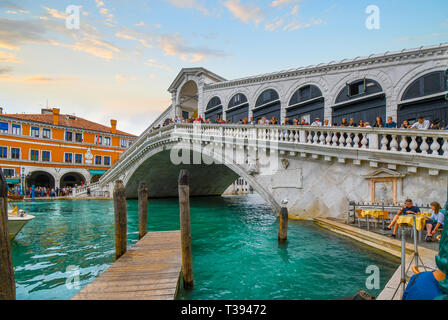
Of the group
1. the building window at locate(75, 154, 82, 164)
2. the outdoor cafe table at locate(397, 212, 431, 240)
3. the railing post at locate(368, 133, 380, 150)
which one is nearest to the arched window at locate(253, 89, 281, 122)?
the railing post at locate(368, 133, 380, 150)

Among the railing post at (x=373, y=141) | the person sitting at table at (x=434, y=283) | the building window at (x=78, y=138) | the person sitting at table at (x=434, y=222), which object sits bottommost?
the person sitting at table at (x=434, y=222)

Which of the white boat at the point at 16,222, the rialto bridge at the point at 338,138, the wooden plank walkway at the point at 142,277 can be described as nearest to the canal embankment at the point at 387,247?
the rialto bridge at the point at 338,138

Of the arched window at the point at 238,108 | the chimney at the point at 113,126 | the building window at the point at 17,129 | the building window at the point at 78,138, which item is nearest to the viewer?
the arched window at the point at 238,108

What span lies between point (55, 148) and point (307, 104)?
24417 mm

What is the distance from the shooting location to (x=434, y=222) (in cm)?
487

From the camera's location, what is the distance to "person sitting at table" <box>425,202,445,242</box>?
454 centimetres

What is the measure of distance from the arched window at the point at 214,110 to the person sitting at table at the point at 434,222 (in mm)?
11485

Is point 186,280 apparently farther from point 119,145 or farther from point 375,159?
point 119,145

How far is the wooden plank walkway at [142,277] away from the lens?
9.28 ft

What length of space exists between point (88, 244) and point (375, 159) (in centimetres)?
765

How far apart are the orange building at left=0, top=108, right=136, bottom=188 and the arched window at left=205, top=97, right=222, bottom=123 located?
56.3 ft

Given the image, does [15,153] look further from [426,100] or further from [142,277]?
[426,100]

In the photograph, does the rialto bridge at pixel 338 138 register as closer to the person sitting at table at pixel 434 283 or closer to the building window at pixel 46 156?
the person sitting at table at pixel 434 283

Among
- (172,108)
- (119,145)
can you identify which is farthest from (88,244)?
(119,145)
